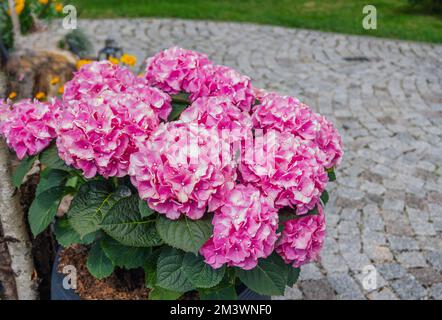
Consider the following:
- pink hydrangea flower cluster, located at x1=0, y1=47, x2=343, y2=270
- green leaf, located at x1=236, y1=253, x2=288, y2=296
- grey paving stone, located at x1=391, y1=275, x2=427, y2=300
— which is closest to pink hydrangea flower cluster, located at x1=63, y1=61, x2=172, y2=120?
pink hydrangea flower cluster, located at x1=0, y1=47, x2=343, y2=270

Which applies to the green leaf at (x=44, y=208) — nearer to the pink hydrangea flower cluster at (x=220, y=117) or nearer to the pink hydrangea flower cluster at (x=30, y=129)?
the pink hydrangea flower cluster at (x=30, y=129)

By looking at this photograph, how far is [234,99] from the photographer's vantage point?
2.18 meters

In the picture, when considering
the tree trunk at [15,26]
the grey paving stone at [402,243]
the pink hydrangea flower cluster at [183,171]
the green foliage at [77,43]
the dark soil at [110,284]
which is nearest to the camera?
the pink hydrangea flower cluster at [183,171]

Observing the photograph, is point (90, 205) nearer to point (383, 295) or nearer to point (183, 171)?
point (183, 171)

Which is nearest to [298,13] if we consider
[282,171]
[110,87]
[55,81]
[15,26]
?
[15,26]

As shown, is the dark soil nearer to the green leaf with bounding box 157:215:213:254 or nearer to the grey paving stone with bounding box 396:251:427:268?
the green leaf with bounding box 157:215:213:254

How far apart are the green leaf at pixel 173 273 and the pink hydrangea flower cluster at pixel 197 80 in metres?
0.67

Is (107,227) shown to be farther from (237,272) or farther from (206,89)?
(206,89)

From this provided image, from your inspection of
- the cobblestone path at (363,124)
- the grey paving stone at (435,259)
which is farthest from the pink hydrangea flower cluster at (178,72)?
the grey paving stone at (435,259)

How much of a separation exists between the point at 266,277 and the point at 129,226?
527 mm

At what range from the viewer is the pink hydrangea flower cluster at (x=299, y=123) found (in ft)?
6.56

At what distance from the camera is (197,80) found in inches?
86.5

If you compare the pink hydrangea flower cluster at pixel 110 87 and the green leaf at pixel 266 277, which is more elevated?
the pink hydrangea flower cluster at pixel 110 87
